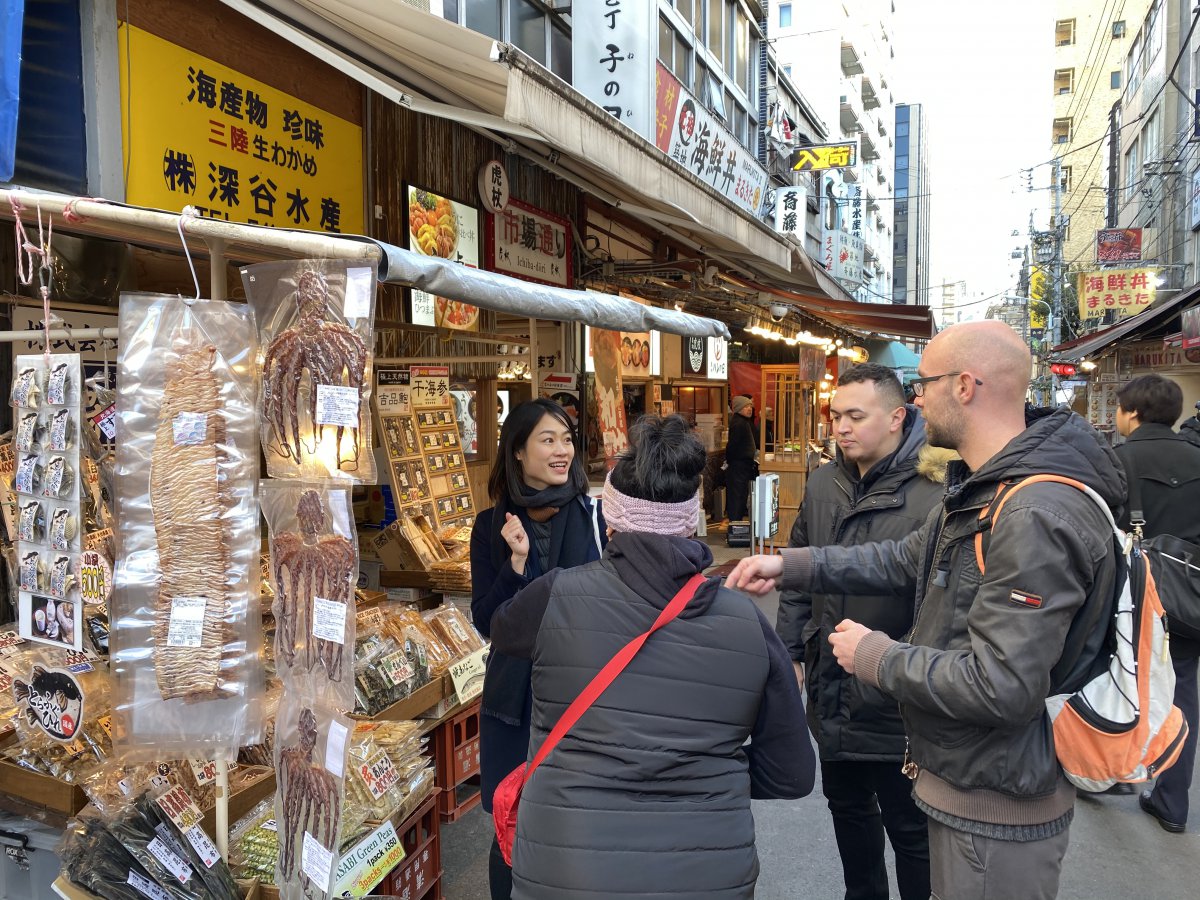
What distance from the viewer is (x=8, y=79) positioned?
2.96 m

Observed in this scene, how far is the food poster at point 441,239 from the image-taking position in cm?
626

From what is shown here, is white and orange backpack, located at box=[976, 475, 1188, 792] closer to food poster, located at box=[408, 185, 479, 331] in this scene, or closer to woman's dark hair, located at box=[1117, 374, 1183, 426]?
woman's dark hair, located at box=[1117, 374, 1183, 426]

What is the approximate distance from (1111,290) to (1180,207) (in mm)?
8218

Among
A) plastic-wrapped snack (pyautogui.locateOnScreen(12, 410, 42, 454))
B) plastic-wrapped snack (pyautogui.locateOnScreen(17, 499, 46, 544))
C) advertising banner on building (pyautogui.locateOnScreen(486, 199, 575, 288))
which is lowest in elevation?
plastic-wrapped snack (pyautogui.locateOnScreen(17, 499, 46, 544))

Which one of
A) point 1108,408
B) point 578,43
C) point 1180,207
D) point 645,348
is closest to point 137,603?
point 578,43

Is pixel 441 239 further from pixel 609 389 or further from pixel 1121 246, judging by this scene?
pixel 1121 246

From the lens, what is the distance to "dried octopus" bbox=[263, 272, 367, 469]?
6.91ft

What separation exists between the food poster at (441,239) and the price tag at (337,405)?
404cm

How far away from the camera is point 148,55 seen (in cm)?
403

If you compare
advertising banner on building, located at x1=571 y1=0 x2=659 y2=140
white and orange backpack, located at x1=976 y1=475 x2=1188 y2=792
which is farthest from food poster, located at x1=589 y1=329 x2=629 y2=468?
white and orange backpack, located at x1=976 y1=475 x2=1188 y2=792

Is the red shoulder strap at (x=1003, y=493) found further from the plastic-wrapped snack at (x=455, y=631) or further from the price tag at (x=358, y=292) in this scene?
the plastic-wrapped snack at (x=455, y=631)

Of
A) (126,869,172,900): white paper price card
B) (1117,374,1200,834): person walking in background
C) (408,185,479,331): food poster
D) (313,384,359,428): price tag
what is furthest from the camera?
(408,185,479,331): food poster

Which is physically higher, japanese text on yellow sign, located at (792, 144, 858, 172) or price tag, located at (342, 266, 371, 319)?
japanese text on yellow sign, located at (792, 144, 858, 172)

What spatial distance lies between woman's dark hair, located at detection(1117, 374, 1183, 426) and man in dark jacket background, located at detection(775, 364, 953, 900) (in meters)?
2.24
